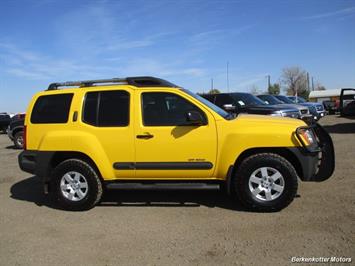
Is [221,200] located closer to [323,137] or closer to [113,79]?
[323,137]

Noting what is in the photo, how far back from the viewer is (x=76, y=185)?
6645mm

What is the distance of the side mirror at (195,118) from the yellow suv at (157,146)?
0.05 ft

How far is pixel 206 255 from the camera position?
15.0ft

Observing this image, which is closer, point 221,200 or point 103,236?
point 103,236

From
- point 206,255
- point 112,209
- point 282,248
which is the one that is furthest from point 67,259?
point 282,248

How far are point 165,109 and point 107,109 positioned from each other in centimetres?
94

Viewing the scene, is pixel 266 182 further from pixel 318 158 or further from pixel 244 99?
pixel 244 99

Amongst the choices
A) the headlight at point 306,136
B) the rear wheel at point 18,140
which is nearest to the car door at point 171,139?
the headlight at point 306,136

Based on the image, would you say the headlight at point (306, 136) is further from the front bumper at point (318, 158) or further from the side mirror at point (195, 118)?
the side mirror at point (195, 118)

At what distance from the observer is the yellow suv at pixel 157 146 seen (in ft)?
19.8

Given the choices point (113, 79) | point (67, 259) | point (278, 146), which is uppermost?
point (113, 79)

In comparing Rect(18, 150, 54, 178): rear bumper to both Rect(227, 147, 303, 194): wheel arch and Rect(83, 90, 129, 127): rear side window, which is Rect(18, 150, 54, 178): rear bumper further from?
Rect(227, 147, 303, 194): wheel arch

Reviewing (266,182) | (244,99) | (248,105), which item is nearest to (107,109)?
(266,182)

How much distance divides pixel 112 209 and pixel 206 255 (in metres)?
2.45
